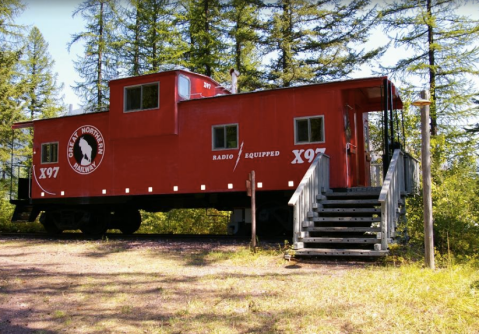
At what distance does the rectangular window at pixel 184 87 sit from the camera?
12.0 metres

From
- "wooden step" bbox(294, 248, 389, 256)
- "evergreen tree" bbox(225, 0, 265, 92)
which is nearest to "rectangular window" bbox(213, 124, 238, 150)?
"wooden step" bbox(294, 248, 389, 256)

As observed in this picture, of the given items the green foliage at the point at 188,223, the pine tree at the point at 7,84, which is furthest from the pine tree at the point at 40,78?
the green foliage at the point at 188,223

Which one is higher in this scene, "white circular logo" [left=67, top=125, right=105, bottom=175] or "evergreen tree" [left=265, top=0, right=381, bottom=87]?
"evergreen tree" [left=265, top=0, right=381, bottom=87]

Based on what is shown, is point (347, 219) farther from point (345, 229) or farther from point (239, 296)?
point (239, 296)

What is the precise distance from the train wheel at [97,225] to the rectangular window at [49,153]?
2.17m

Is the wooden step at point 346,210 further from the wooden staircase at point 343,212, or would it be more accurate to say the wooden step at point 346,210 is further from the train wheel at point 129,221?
the train wheel at point 129,221

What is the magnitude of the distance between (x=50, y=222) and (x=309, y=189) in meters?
9.32

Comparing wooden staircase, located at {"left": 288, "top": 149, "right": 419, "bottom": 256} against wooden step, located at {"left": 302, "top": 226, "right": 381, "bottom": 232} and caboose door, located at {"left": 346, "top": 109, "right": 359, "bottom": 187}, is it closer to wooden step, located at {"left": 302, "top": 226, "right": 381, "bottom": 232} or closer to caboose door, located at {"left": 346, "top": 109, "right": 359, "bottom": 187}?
wooden step, located at {"left": 302, "top": 226, "right": 381, "bottom": 232}

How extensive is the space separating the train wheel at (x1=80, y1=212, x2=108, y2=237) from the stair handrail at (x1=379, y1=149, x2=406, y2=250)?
28.4 feet

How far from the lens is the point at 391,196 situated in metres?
8.40

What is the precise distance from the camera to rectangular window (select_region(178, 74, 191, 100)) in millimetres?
11983

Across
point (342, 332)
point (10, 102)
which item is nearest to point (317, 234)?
point (342, 332)

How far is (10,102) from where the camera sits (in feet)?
77.3

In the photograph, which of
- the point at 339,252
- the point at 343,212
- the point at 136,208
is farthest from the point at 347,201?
the point at 136,208
